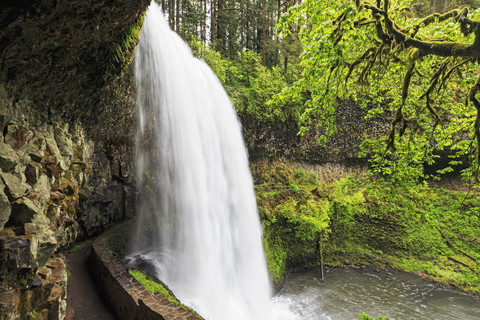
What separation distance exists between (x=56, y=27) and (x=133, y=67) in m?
5.31

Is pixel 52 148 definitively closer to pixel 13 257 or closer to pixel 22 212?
pixel 22 212

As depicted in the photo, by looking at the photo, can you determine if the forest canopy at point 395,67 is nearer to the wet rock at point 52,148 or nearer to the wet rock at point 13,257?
the wet rock at point 13,257

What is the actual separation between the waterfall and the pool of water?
116cm

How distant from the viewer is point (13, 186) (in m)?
2.67

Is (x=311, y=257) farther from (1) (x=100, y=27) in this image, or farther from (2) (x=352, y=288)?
(1) (x=100, y=27)

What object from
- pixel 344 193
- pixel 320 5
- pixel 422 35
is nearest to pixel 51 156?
pixel 320 5

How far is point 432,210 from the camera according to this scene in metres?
13.3

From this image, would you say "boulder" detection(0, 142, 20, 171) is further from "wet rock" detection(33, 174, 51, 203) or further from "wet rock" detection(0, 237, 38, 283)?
"wet rock" detection(0, 237, 38, 283)

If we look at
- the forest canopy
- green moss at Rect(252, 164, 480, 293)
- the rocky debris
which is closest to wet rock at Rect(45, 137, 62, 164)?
the rocky debris

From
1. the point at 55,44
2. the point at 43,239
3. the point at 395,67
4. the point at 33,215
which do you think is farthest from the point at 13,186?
the point at 395,67

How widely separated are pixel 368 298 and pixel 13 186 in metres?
11.3

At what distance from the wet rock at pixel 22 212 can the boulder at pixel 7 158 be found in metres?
0.39

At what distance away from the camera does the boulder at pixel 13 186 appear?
2.58 metres

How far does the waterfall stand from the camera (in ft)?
26.7
